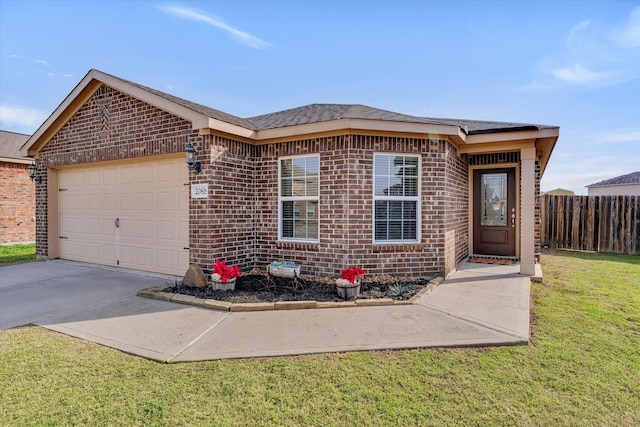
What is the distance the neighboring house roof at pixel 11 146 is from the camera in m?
12.4

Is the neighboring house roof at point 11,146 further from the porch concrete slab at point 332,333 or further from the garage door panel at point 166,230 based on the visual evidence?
the porch concrete slab at point 332,333

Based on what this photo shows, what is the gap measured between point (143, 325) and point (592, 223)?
13875 mm

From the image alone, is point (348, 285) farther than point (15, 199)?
No

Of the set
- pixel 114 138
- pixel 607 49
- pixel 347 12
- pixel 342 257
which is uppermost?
pixel 347 12

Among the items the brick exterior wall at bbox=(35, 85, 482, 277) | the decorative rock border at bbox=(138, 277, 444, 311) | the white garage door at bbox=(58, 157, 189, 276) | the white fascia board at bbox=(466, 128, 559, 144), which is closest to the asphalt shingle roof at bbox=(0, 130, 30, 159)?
the white garage door at bbox=(58, 157, 189, 276)

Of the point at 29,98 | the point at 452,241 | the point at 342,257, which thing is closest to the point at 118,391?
the point at 342,257

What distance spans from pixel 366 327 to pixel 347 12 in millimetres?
7558

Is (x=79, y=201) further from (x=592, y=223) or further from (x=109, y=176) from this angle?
(x=592, y=223)

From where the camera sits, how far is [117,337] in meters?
3.67

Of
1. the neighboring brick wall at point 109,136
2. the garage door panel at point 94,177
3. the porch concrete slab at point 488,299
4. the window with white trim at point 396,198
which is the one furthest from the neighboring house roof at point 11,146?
the porch concrete slab at point 488,299

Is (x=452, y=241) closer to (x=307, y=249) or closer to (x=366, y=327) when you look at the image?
(x=307, y=249)

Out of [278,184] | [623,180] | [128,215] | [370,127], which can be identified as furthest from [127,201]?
[623,180]

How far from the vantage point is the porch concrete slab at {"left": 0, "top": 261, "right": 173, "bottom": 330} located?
15.2 ft

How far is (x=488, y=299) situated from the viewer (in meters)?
4.98
